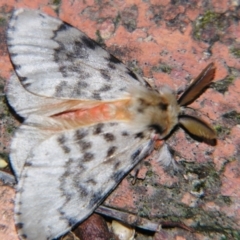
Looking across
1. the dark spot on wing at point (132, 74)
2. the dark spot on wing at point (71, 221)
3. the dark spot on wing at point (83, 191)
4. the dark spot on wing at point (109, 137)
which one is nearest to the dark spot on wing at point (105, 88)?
the dark spot on wing at point (132, 74)

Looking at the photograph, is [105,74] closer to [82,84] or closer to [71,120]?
[82,84]

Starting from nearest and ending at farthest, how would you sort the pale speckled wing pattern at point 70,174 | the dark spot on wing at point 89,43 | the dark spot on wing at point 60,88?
the pale speckled wing pattern at point 70,174 → the dark spot on wing at point 60,88 → the dark spot on wing at point 89,43

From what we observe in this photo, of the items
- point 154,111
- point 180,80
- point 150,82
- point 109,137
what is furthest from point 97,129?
point 180,80

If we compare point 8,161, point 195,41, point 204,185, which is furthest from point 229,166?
point 8,161

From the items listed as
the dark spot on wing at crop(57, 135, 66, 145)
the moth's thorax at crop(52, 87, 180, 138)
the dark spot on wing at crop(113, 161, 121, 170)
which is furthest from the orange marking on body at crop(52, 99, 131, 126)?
the dark spot on wing at crop(113, 161, 121, 170)

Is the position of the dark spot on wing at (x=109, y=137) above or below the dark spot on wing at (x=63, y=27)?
below

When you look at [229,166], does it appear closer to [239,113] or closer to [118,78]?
[239,113]

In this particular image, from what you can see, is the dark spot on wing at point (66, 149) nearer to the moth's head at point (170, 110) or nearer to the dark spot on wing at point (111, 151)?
the dark spot on wing at point (111, 151)

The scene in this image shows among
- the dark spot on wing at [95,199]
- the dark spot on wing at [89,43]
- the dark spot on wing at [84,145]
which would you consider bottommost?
the dark spot on wing at [95,199]
